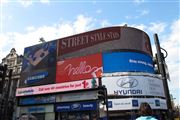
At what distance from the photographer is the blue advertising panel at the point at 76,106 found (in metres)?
31.0

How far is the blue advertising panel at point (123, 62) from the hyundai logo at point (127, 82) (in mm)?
1207

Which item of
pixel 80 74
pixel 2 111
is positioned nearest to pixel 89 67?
pixel 80 74

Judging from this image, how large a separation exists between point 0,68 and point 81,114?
23.3 m

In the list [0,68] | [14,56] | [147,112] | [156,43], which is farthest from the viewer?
[14,56]

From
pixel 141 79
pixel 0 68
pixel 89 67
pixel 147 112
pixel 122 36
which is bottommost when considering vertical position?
pixel 147 112

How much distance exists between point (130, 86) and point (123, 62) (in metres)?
3.21

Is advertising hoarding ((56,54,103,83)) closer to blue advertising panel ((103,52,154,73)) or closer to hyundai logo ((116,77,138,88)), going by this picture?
blue advertising panel ((103,52,154,73))

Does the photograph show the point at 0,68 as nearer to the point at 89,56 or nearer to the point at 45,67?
the point at 89,56

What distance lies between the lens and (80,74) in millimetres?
33281

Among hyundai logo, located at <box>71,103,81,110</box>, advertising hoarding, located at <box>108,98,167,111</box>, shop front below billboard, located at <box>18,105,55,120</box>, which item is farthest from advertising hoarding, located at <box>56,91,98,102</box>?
advertising hoarding, located at <box>108,98,167,111</box>

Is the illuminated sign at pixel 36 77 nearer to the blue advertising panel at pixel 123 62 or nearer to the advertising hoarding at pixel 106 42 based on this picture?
the advertising hoarding at pixel 106 42

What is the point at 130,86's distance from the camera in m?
30.5

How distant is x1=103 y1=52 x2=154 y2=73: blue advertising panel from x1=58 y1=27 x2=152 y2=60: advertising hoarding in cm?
95

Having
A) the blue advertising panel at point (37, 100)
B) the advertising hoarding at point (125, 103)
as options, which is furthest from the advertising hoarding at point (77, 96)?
the advertising hoarding at point (125, 103)
